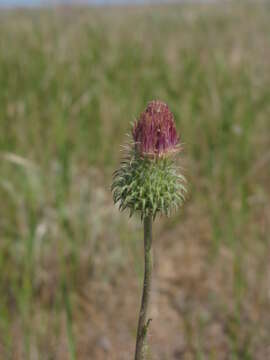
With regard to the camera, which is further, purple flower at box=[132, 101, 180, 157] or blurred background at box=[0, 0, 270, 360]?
blurred background at box=[0, 0, 270, 360]

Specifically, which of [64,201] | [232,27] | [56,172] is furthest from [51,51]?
[232,27]

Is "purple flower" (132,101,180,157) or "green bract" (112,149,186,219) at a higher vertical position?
"purple flower" (132,101,180,157)

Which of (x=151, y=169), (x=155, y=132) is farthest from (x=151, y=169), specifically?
(x=155, y=132)

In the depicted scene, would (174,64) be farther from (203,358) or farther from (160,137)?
(160,137)

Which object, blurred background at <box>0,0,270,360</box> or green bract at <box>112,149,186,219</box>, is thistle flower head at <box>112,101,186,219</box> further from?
blurred background at <box>0,0,270,360</box>

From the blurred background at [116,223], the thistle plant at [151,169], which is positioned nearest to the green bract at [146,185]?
the thistle plant at [151,169]

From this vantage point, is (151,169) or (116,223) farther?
(116,223)

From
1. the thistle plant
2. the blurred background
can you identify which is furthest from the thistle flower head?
the blurred background

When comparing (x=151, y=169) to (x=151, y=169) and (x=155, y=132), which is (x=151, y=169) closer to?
(x=151, y=169)
